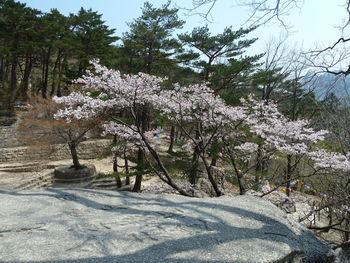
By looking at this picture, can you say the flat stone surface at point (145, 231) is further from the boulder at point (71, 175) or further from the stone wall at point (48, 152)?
the stone wall at point (48, 152)

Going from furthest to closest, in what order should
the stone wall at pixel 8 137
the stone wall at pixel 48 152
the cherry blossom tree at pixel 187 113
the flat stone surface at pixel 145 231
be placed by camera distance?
1. the stone wall at pixel 8 137
2. the stone wall at pixel 48 152
3. the cherry blossom tree at pixel 187 113
4. the flat stone surface at pixel 145 231

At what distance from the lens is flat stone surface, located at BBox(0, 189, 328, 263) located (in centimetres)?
206

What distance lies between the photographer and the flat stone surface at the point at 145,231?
2.06 meters

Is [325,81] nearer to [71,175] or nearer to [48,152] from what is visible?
[71,175]

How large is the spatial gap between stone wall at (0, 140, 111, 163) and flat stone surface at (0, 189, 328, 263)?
37.6 ft

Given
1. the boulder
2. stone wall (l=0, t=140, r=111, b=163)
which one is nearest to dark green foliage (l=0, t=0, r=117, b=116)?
stone wall (l=0, t=140, r=111, b=163)

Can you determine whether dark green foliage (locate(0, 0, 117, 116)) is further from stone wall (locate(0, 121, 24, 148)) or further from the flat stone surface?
the flat stone surface

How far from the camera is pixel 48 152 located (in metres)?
15.4

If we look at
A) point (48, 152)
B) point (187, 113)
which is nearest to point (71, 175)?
point (48, 152)

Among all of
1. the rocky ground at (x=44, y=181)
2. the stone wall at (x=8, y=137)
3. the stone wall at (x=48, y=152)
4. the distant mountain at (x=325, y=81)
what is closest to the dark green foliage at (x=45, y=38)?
the stone wall at (x=8, y=137)

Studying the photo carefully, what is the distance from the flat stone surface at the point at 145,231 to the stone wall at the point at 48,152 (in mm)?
11468

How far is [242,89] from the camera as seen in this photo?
15.7 m

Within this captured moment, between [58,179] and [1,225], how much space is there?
1130 centimetres

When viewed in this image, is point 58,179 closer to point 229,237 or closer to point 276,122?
point 276,122
